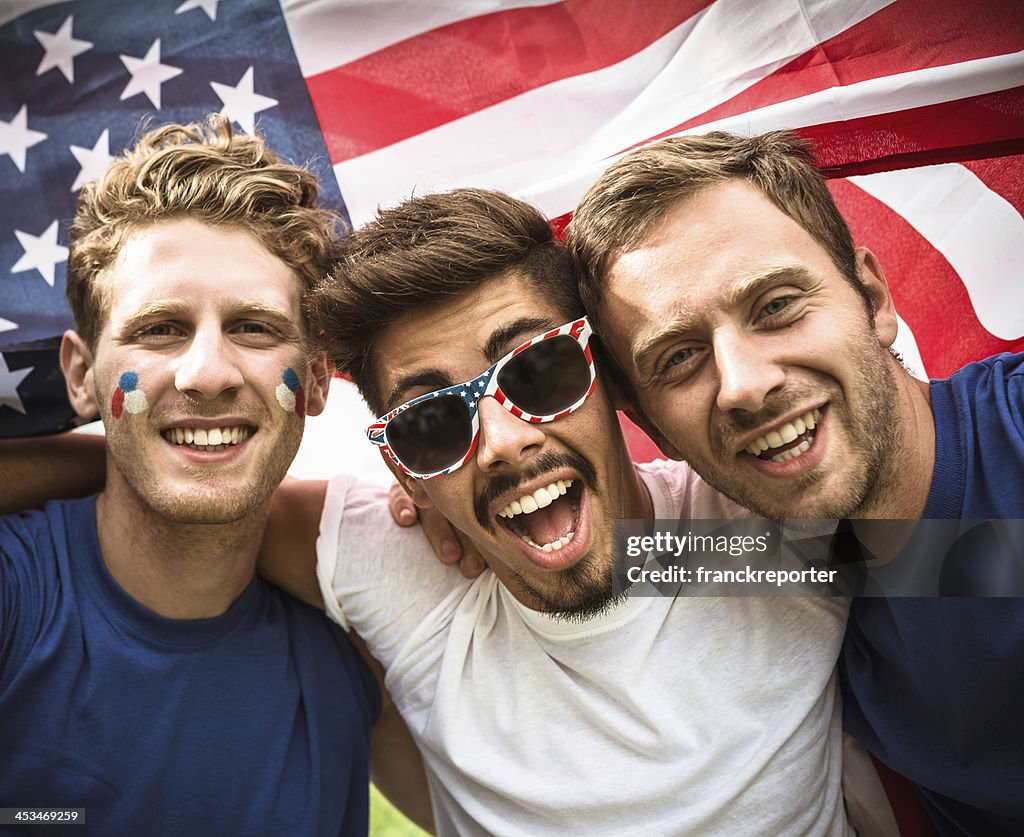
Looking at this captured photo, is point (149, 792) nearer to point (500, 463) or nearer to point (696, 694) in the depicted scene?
point (500, 463)

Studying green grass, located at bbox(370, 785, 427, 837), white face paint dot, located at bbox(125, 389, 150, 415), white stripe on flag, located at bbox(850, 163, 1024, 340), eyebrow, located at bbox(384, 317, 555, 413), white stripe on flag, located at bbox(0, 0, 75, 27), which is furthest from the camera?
green grass, located at bbox(370, 785, 427, 837)

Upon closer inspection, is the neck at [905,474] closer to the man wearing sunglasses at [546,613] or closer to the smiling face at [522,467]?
the man wearing sunglasses at [546,613]

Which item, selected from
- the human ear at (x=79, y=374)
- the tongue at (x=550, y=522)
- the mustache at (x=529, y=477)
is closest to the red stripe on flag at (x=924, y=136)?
the mustache at (x=529, y=477)

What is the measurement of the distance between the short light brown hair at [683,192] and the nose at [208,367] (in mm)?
1200

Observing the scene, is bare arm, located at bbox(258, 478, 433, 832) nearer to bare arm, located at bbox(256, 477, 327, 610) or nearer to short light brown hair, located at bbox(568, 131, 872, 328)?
bare arm, located at bbox(256, 477, 327, 610)

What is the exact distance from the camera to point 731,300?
2.47 meters

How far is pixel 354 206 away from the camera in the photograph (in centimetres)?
408

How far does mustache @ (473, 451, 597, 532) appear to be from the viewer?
8.77ft

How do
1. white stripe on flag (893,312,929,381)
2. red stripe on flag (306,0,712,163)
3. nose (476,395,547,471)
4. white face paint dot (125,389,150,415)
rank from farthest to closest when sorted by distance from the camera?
1. red stripe on flag (306,0,712,163)
2. white stripe on flag (893,312,929,381)
3. white face paint dot (125,389,150,415)
4. nose (476,395,547,471)

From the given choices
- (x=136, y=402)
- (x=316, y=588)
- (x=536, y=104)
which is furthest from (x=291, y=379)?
(x=536, y=104)

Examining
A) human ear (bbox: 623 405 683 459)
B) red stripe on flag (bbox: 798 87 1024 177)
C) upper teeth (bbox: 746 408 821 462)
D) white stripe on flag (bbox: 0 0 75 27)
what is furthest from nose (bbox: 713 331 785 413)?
white stripe on flag (bbox: 0 0 75 27)

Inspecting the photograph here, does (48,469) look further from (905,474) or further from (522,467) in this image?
(905,474)

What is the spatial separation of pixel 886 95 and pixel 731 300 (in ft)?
3.79

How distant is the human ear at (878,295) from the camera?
271cm
